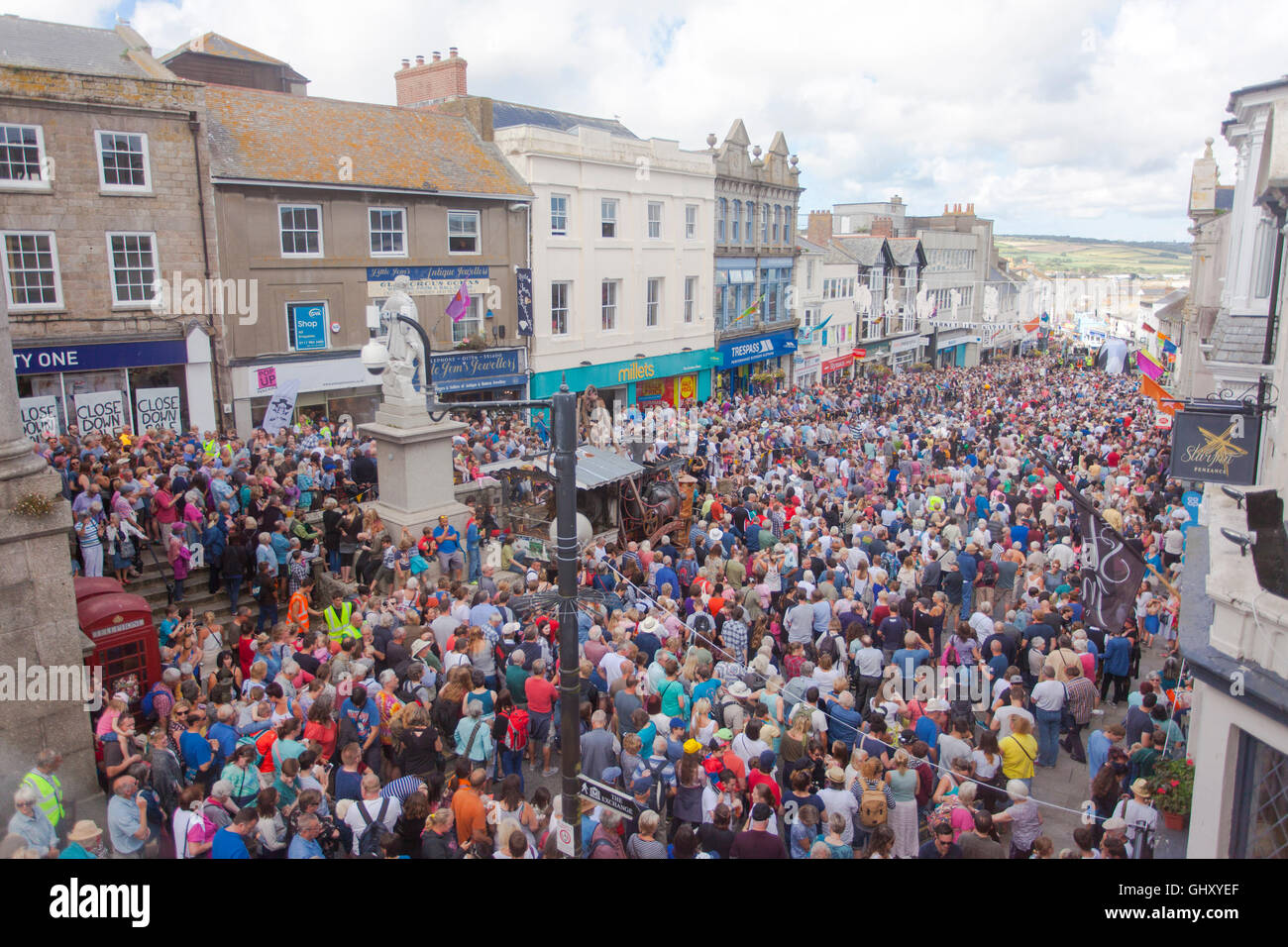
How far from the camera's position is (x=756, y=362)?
40.9 metres

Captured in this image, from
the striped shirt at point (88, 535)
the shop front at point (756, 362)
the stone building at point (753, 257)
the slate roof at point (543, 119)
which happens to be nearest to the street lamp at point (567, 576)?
the striped shirt at point (88, 535)

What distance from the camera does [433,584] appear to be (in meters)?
12.8

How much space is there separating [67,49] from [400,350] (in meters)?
14.1

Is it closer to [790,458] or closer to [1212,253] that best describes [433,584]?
[790,458]

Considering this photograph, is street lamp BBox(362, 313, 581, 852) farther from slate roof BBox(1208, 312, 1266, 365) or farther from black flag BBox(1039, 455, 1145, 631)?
slate roof BBox(1208, 312, 1266, 365)

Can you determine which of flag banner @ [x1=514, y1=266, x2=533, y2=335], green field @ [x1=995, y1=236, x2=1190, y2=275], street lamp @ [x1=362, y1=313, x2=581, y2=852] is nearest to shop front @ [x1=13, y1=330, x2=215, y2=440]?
flag banner @ [x1=514, y1=266, x2=533, y2=335]

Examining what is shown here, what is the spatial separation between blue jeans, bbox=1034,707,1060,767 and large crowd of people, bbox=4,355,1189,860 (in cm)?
3

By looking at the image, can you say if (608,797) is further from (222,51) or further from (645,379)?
(222,51)

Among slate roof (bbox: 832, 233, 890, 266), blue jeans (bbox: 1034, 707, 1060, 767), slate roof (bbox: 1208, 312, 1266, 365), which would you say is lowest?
blue jeans (bbox: 1034, 707, 1060, 767)

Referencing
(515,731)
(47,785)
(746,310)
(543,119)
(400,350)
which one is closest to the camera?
(47,785)

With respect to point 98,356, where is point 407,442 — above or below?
below

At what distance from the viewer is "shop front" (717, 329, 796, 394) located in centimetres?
3878

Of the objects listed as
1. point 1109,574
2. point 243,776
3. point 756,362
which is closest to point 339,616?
point 243,776
